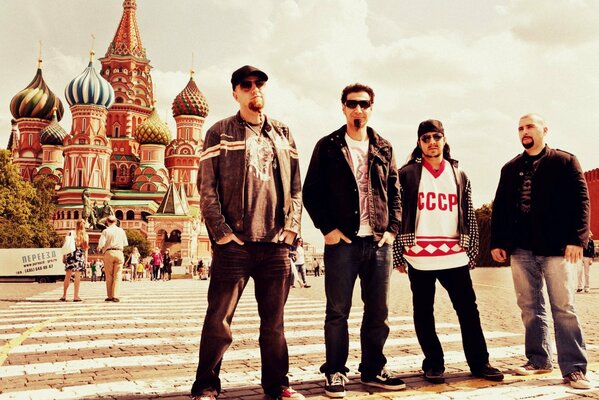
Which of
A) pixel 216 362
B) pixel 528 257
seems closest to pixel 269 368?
pixel 216 362

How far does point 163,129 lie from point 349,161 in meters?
79.4

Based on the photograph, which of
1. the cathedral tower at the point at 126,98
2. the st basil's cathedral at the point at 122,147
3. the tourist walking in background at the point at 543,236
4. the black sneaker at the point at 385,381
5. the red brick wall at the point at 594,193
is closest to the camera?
the black sneaker at the point at 385,381

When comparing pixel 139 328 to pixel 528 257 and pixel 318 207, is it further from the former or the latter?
pixel 528 257

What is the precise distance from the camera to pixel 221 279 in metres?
4.02

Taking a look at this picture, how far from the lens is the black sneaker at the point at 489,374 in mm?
4520

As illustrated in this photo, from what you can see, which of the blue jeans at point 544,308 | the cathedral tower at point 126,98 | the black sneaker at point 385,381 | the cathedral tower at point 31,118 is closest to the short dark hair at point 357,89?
the blue jeans at point 544,308

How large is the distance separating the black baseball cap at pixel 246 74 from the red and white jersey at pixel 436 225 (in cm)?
157

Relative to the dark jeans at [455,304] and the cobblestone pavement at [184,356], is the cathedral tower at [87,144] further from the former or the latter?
the dark jeans at [455,304]

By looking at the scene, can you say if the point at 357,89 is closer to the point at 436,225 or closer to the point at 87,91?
the point at 436,225

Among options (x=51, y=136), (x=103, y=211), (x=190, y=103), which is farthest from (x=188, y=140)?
(x=103, y=211)

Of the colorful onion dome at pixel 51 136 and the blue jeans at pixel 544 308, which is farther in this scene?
the colorful onion dome at pixel 51 136

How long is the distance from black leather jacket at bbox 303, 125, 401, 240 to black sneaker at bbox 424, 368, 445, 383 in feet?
3.43

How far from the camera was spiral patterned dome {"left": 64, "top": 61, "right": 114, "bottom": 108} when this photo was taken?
7338cm

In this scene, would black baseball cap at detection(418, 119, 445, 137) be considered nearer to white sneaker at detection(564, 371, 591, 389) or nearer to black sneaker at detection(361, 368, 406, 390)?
black sneaker at detection(361, 368, 406, 390)
